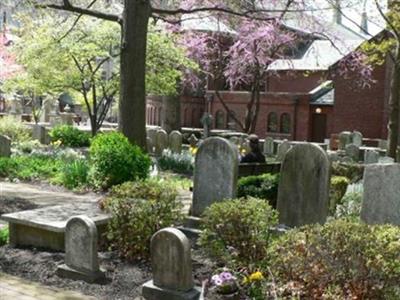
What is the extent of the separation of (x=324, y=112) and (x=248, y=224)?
32.5 meters

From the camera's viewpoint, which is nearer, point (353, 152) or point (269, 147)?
point (353, 152)

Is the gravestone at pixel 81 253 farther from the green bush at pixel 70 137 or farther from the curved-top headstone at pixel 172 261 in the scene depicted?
the green bush at pixel 70 137

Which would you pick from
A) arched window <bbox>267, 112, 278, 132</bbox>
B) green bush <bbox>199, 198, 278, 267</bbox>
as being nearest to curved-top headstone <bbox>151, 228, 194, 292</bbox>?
green bush <bbox>199, 198, 278, 267</bbox>

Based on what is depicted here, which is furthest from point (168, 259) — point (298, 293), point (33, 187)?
point (33, 187)

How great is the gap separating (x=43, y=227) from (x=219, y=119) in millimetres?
34924

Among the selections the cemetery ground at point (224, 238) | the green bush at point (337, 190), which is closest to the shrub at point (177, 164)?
the cemetery ground at point (224, 238)

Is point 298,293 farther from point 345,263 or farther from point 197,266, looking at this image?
point 197,266

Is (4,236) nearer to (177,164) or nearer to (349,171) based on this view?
(349,171)

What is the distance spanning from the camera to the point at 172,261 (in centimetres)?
685

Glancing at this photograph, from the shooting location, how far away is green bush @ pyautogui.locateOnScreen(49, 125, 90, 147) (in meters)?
24.8

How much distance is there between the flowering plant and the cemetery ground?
0.6 inches

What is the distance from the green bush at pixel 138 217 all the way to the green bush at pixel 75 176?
21.1ft

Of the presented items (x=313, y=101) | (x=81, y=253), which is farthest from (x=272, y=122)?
(x=81, y=253)

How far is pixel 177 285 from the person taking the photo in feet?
22.5
